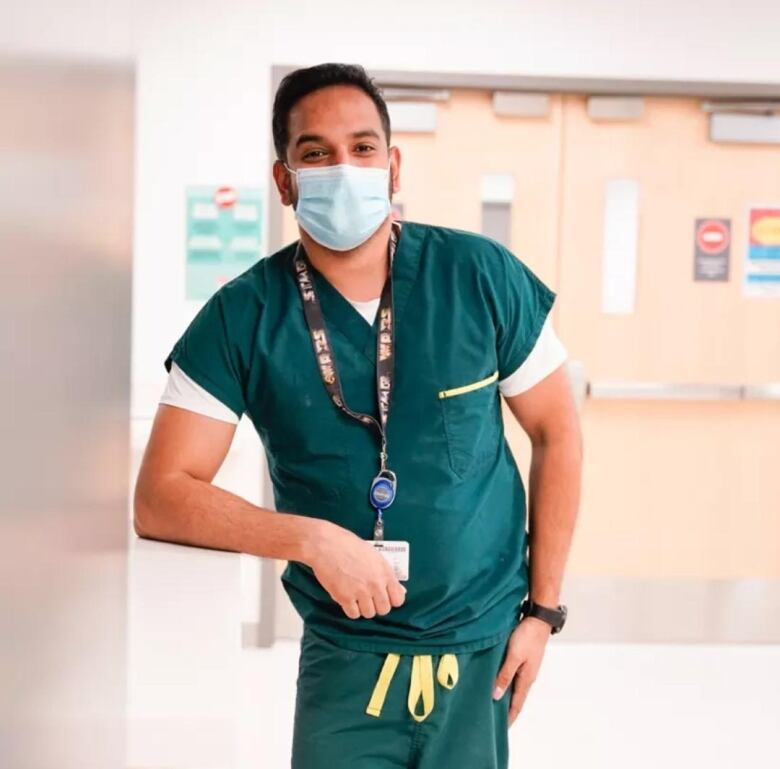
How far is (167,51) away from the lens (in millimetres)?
3342

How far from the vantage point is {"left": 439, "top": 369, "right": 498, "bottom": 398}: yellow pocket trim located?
1.29m

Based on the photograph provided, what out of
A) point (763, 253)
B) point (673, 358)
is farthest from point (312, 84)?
point (763, 253)

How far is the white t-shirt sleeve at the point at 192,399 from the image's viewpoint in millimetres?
1273

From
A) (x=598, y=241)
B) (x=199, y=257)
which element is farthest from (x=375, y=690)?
(x=598, y=241)

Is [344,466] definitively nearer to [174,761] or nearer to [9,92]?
[174,761]

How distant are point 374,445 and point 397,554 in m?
0.13

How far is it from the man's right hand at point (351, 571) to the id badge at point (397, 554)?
0.14 feet

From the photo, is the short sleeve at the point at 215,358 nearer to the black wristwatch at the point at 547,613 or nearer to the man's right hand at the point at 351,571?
the man's right hand at the point at 351,571

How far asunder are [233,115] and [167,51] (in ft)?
0.94

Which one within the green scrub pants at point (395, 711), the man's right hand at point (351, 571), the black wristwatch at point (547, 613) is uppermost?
the man's right hand at point (351, 571)

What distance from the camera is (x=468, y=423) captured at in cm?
129

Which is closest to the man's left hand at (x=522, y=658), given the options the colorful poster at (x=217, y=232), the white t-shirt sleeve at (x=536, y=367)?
the white t-shirt sleeve at (x=536, y=367)

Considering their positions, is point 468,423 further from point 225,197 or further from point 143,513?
point 225,197

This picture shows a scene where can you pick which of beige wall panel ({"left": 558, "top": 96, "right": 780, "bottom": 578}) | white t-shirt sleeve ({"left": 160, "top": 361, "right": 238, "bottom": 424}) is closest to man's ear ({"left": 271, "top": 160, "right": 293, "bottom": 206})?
white t-shirt sleeve ({"left": 160, "top": 361, "right": 238, "bottom": 424})
